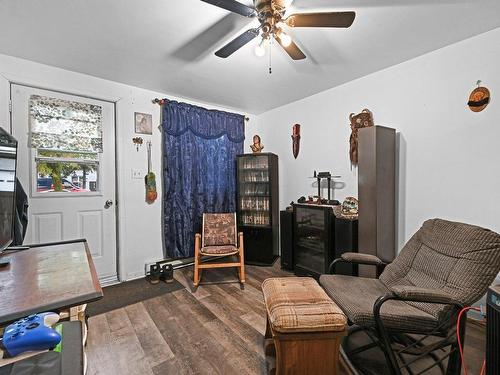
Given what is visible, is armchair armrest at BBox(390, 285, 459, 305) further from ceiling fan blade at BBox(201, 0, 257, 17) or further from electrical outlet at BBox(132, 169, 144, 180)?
electrical outlet at BBox(132, 169, 144, 180)

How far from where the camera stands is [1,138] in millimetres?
1292

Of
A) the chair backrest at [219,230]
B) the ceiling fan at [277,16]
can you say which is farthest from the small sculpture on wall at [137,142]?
the ceiling fan at [277,16]

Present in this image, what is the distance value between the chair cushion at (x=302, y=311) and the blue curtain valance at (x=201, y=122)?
8.05 feet

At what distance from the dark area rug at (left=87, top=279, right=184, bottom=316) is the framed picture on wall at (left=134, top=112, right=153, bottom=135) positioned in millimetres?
1853

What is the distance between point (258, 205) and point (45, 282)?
2.79 meters

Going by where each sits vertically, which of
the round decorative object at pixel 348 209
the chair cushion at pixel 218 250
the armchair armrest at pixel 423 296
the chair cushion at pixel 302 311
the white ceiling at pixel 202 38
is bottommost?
the chair cushion at pixel 218 250

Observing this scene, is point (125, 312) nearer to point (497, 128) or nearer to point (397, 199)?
point (397, 199)

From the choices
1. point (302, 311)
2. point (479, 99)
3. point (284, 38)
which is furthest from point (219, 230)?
point (479, 99)

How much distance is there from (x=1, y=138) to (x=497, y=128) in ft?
11.0

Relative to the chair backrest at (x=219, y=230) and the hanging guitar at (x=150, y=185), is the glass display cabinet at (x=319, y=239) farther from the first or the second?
A: the hanging guitar at (x=150, y=185)

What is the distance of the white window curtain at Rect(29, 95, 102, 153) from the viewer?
2404mm

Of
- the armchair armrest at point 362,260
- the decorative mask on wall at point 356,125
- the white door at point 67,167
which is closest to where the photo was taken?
the armchair armrest at point 362,260

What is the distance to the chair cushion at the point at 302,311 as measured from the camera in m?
1.29

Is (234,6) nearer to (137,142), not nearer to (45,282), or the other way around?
(45,282)
